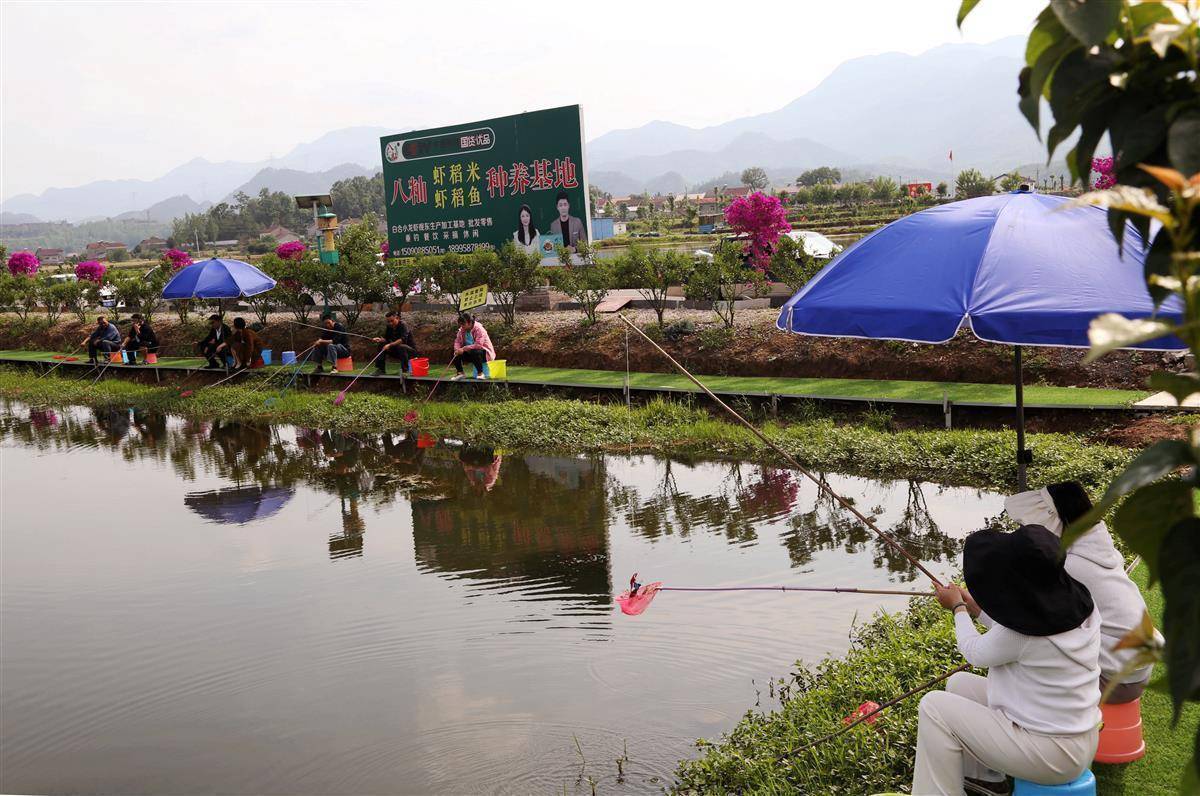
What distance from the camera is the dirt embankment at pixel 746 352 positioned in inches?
405

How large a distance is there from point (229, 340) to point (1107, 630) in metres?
14.0

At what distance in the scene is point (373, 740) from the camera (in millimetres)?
4875

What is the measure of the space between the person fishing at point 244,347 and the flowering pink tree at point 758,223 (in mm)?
7486

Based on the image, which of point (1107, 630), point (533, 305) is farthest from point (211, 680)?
point (533, 305)

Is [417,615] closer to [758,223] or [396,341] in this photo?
[396,341]

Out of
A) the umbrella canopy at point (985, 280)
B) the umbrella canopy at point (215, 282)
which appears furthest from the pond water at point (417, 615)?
the umbrella canopy at point (215, 282)

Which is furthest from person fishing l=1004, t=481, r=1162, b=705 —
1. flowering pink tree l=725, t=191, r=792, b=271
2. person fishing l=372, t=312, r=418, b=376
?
flowering pink tree l=725, t=191, r=792, b=271

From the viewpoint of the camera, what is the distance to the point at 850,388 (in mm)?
10727

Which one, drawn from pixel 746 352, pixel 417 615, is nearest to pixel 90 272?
pixel 746 352

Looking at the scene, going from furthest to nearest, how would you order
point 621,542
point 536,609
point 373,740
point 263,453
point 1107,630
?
point 263,453
point 621,542
point 536,609
point 373,740
point 1107,630

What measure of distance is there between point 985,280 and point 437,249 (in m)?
15.3

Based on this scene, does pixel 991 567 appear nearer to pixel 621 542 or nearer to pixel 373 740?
pixel 373 740

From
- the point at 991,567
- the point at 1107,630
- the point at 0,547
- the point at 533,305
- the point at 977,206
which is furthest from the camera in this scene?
the point at 533,305

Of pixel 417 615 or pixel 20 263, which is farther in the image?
pixel 20 263
